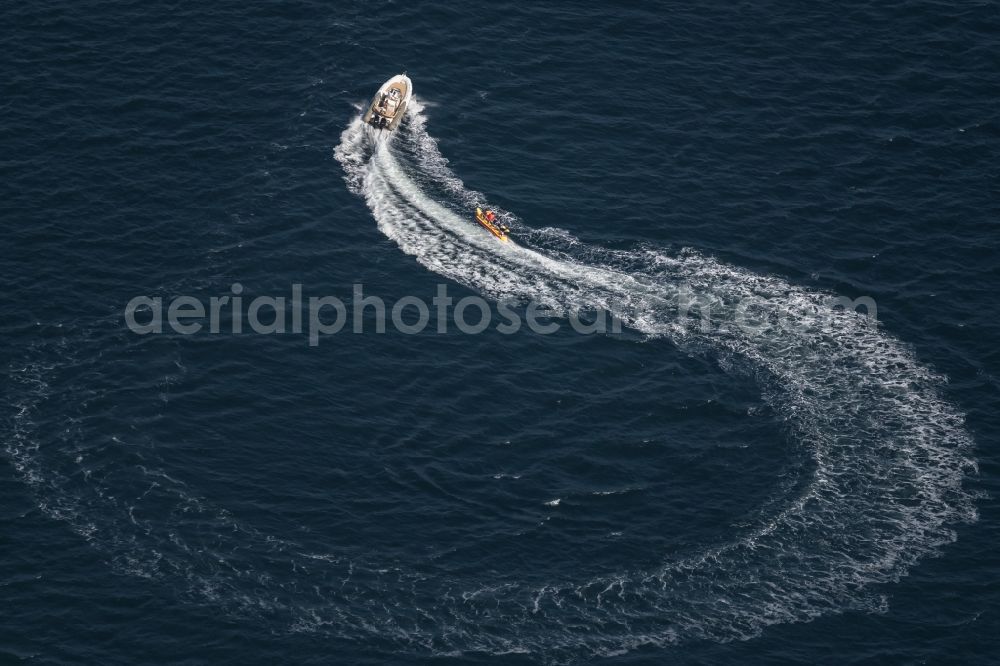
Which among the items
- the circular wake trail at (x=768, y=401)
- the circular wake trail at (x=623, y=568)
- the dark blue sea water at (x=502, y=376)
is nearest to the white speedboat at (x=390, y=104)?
the circular wake trail at (x=768, y=401)

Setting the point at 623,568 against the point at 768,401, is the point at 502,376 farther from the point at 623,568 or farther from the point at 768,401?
the point at 623,568

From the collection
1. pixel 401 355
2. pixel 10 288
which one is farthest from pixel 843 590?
pixel 10 288

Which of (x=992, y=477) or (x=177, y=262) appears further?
(x=177, y=262)

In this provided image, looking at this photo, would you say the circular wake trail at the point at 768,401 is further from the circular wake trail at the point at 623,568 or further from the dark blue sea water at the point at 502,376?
the dark blue sea water at the point at 502,376

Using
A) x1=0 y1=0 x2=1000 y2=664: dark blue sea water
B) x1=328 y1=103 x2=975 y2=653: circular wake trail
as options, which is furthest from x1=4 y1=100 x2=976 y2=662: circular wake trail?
x1=0 y1=0 x2=1000 y2=664: dark blue sea water

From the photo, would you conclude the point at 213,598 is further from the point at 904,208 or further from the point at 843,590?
the point at 904,208

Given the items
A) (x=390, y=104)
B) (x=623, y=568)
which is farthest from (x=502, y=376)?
(x=390, y=104)

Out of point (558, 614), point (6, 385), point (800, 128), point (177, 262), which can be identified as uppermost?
point (800, 128)
